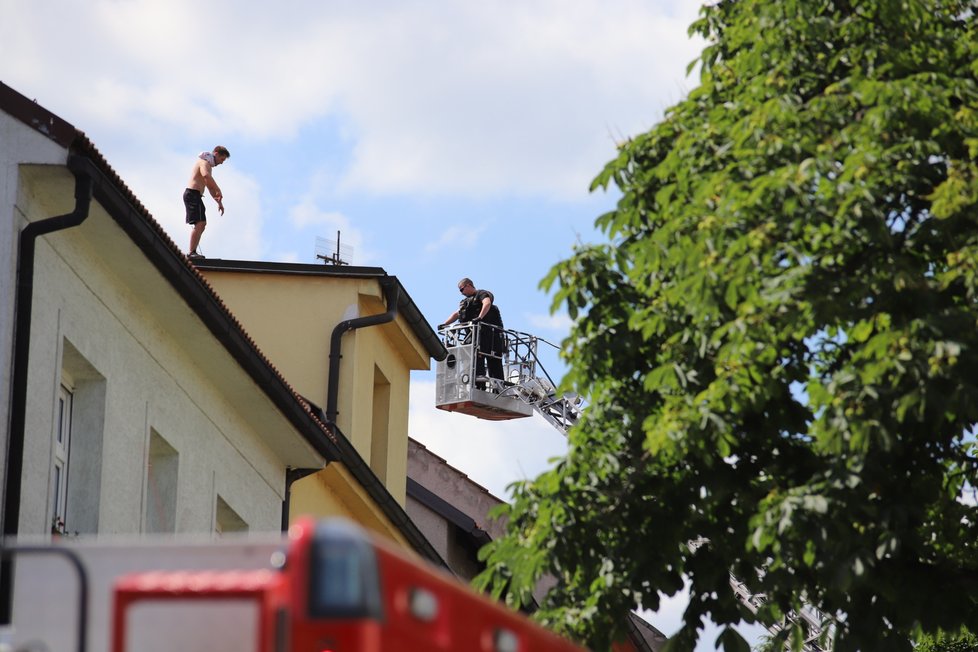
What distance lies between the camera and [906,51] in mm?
12484

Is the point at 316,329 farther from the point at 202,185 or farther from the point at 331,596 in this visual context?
the point at 331,596

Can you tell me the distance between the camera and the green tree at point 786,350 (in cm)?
1102

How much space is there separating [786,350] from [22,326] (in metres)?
5.11

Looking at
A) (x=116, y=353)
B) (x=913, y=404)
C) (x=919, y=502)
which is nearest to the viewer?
(x=913, y=404)

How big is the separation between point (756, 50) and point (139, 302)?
220 inches

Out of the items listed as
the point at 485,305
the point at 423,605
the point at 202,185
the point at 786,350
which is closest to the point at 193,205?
the point at 202,185

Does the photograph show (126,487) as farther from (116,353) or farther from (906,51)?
(906,51)

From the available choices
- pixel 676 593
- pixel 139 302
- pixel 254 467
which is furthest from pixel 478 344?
pixel 676 593

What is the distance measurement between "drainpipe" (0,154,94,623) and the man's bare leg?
1066cm

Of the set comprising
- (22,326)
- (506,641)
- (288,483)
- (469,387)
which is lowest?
(506,641)

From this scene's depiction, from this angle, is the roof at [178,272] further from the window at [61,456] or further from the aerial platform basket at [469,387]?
the aerial platform basket at [469,387]

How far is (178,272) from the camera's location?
47.3 ft

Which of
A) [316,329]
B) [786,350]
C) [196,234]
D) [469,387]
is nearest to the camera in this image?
[786,350]

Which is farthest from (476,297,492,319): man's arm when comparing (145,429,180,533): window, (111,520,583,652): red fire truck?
(111,520,583,652): red fire truck
